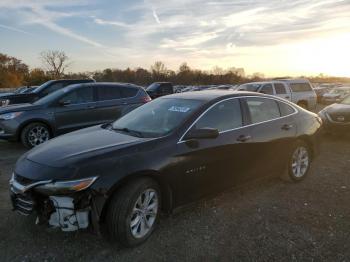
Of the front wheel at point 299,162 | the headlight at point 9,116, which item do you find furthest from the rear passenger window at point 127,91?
the front wheel at point 299,162

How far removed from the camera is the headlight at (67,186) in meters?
3.19

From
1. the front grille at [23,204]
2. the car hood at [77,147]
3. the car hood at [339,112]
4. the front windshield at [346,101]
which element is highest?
the car hood at [77,147]

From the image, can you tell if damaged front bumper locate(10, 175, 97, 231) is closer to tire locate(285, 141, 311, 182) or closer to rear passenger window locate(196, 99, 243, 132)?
rear passenger window locate(196, 99, 243, 132)

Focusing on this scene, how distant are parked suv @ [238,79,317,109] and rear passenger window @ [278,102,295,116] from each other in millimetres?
8946

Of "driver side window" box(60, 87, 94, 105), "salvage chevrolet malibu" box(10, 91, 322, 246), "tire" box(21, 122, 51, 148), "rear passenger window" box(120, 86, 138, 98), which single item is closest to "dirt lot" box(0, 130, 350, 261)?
"salvage chevrolet malibu" box(10, 91, 322, 246)

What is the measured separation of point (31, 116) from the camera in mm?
8453

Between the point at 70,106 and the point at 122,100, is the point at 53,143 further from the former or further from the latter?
the point at 122,100

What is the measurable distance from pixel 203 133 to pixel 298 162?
2.43 meters

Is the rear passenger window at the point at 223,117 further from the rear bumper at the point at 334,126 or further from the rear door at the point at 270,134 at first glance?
the rear bumper at the point at 334,126

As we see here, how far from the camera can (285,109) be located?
550 cm

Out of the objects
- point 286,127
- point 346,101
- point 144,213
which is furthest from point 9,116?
point 346,101

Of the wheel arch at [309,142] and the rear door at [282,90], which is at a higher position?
the rear door at [282,90]

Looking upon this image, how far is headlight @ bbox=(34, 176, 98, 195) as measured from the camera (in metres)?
3.19

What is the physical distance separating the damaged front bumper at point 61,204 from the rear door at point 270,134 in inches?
95.1
